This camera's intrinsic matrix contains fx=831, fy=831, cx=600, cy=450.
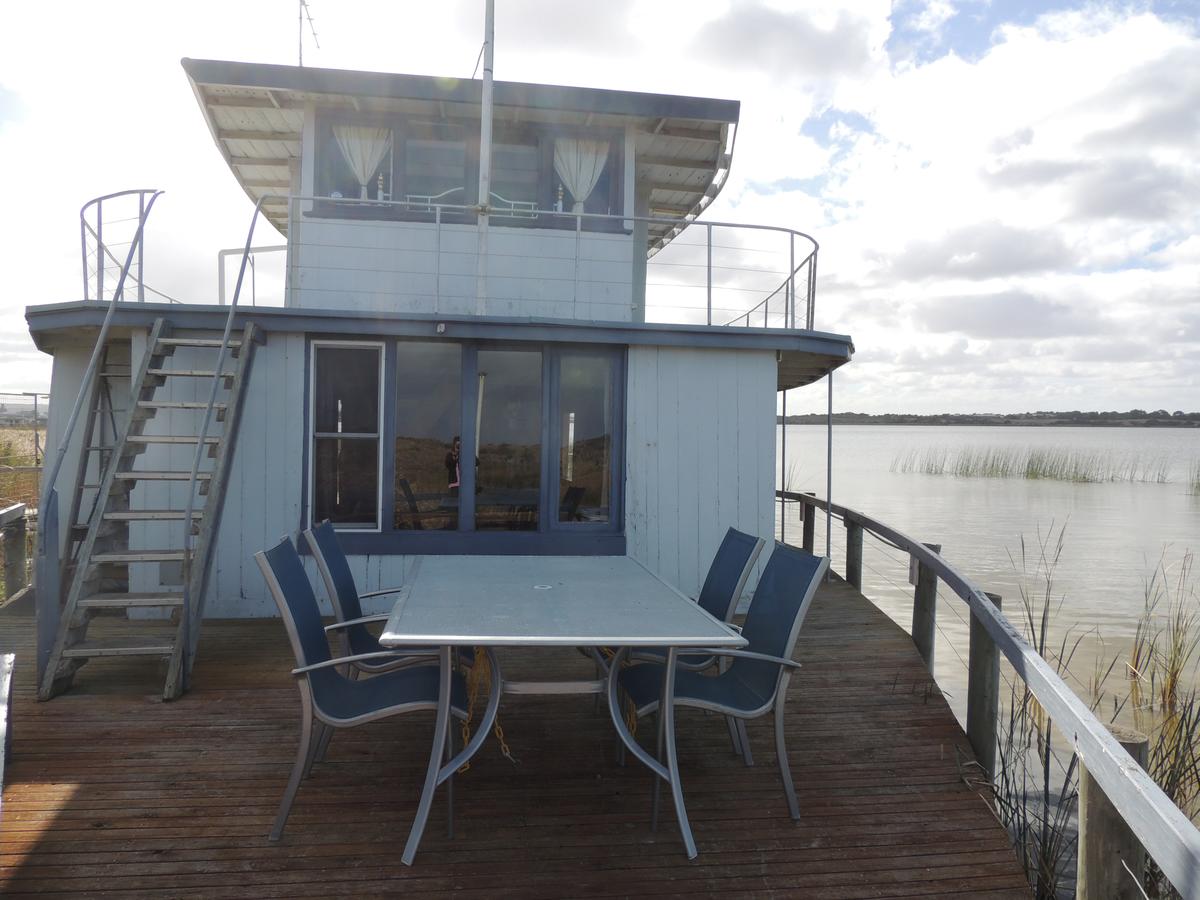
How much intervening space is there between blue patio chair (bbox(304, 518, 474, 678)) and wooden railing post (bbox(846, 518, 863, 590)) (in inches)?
154

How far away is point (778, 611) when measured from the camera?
364 cm

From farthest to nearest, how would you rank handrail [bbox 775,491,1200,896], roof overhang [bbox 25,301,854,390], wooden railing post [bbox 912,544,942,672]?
roof overhang [bbox 25,301,854,390] → wooden railing post [bbox 912,544,942,672] → handrail [bbox 775,491,1200,896]

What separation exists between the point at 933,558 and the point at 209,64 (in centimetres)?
707

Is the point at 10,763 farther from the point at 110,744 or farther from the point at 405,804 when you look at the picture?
the point at 405,804

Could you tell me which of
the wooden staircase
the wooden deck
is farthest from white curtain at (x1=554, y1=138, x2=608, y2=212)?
the wooden deck

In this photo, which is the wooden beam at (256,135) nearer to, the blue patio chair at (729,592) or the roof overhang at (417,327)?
the roof overhang at (417,327)

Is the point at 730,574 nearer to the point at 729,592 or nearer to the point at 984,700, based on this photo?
the point at 729,592

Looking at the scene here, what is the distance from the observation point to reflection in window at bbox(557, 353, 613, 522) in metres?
6.47

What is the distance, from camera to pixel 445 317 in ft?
19.8

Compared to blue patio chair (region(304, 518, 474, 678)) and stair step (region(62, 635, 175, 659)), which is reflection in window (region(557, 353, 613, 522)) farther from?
stair step (region(62, 635, 175, 659))

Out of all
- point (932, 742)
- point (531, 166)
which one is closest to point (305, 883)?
point (932, 742)

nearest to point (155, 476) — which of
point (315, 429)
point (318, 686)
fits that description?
point (315, 429)

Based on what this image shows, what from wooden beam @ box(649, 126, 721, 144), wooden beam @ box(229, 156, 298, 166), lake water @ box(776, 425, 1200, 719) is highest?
wooden beam @ box(229, 156, 298, 166)

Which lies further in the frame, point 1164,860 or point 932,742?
point 932,742
